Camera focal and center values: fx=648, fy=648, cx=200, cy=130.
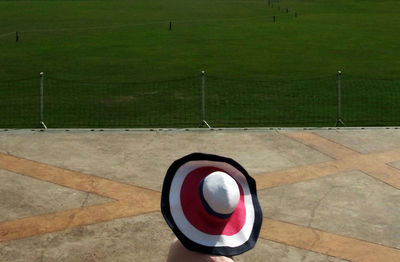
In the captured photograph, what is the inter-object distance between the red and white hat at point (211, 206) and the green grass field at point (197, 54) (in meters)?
11.3

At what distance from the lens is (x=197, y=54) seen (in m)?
29.9

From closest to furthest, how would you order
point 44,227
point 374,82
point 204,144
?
1. point 44,227
2. point 204,144
3. point 374,82

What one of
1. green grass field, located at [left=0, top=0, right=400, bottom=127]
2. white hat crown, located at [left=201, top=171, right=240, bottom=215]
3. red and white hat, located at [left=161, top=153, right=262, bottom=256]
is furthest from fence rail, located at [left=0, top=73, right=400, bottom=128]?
white hat crown, located at [left=201, top=171, right=240, bottom=215]

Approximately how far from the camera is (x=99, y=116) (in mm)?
16562

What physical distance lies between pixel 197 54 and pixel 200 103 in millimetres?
12392

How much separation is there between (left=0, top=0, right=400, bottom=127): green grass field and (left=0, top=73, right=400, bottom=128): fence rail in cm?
6

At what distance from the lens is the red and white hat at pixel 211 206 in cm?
403

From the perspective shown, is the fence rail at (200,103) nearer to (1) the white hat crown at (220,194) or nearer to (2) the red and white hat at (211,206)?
(2) the red and white hat at (211,206)

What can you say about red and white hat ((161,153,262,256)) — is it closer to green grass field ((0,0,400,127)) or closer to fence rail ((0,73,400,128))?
fence rail ((0,73,400,128))

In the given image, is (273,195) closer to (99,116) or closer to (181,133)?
(181,133)

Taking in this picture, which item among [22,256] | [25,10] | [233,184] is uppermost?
[25,10]

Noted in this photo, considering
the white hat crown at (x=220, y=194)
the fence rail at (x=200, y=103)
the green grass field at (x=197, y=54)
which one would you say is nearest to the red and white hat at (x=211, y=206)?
the white hat crown at (x=220, y=194)

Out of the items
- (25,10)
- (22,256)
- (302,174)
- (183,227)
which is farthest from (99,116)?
(25,10)

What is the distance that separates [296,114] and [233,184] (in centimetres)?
1296
